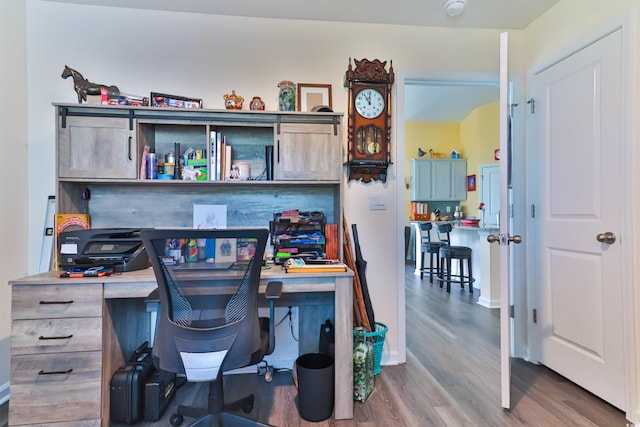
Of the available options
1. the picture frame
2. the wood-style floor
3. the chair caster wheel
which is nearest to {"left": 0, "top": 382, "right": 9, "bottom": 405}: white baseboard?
the wood-style floor

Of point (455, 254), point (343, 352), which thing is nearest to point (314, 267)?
point (343, 352)

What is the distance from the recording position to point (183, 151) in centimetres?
216

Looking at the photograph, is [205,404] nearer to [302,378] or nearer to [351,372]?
[302,378]

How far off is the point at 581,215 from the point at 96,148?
9.88ft

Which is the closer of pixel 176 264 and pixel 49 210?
pixel 176 264

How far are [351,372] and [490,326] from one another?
2.06 m

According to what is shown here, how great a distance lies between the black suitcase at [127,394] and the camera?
162 centimetres

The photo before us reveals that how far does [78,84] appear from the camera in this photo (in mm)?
1925

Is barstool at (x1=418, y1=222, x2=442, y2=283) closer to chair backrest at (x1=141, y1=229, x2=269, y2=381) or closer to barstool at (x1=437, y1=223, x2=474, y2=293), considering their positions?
barstool at (x1=437, y1=223, x2=474, y2=293)

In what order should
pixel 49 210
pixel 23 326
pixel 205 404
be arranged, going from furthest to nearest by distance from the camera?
pixel 49 210 → pixel 205 404 → pixel 23 326

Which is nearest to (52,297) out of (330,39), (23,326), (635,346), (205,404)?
(23,326)

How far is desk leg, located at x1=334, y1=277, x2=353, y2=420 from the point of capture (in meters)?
1.70

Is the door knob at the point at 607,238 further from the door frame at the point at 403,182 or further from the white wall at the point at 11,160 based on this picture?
the white wall at the point at 11,160

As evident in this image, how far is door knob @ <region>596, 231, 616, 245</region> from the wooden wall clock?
1.32m
